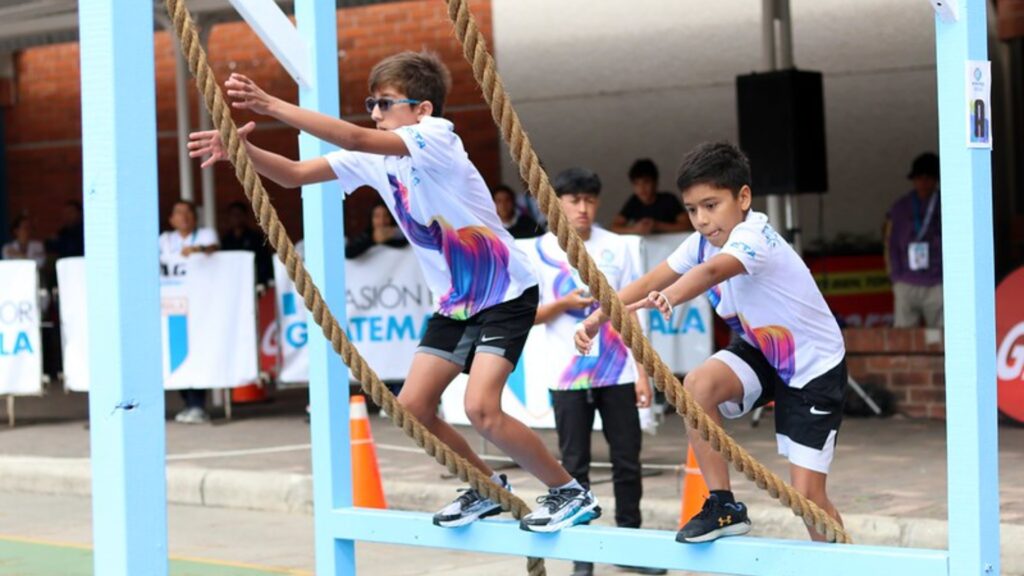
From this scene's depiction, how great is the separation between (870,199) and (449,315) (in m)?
11.2

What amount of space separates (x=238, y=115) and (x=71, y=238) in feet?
8.26

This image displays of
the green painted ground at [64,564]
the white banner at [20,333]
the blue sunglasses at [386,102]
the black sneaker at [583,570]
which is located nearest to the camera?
the blue sunglasses at [386,102]

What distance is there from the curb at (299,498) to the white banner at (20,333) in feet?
5.62

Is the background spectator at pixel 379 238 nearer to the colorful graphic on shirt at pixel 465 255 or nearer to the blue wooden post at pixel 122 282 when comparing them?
the colorful graphic on shirt at pixel 465 255

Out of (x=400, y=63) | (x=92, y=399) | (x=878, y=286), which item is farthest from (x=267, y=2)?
(x=878, y=286)

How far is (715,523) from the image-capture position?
5699mm

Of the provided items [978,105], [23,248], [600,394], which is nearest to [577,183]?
[600,394]

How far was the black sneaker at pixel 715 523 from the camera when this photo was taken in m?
5.62

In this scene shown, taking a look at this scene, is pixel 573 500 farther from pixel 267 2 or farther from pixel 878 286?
pixel 878 286

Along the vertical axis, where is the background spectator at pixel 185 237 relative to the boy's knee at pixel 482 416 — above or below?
above

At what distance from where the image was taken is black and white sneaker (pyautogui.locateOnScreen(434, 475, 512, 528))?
6266 mm

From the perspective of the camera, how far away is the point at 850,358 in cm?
1300

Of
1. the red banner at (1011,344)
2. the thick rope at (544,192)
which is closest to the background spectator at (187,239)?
the red banner at (1011,344)

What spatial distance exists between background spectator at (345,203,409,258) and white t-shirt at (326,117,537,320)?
23.5 feet
